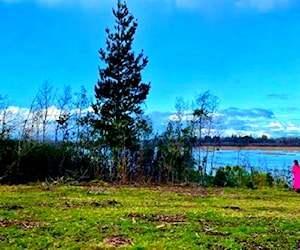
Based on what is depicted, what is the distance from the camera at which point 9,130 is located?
631 inches

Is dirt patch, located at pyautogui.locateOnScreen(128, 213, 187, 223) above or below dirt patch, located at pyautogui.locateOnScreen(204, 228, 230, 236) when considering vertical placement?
above

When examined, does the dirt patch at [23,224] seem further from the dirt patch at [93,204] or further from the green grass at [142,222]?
the dirt patch at [93,204]

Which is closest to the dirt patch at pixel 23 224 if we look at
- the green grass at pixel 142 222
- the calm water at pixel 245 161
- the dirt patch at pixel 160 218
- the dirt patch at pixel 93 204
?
the green grass at pixel 142 222

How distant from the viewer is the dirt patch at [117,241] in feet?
20.8

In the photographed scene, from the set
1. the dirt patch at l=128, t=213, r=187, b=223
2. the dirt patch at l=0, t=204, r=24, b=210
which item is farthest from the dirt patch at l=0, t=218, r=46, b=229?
the dirt patch at l=128, t=213, r=187, b=223

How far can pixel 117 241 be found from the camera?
6.45 m

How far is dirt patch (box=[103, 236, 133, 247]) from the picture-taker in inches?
249

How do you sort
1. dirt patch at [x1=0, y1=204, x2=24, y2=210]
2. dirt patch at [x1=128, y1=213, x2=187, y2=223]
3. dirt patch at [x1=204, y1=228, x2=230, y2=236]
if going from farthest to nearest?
dirt patch at [x1=0, y1=204, x2=24, y2=210] < dirt patch at [x1=128, y1=213, x2=187, y2=223] < dirt patch at [x1=204, y1=228, x2=230, y2=236]

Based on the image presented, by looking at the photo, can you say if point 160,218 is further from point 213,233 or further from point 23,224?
point 23,224

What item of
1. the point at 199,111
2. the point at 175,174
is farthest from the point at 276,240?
the point at 199,111

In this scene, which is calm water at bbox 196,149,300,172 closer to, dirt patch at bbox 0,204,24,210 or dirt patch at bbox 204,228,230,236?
dirt patch at bbox 0,204,24,210

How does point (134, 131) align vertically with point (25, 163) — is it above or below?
above

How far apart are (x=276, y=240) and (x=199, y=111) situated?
11592 mm

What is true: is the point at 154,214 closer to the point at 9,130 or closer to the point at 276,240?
the point at 276,240
